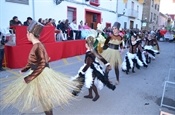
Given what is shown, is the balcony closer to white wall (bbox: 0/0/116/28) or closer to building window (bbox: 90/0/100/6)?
building window (bbox: 90/0/100/6)

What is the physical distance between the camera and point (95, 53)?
4.25m

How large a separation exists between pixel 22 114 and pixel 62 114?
2.60ft

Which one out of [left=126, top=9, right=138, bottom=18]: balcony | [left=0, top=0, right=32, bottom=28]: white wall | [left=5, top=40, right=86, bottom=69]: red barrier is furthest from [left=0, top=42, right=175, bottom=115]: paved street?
[left=126, top=9, right=138, bottom=18]: balcony

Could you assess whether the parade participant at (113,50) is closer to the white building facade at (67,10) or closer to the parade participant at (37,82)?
the parade participant at (37,82)

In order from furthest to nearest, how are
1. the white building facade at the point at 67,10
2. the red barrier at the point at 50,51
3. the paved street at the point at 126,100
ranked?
the white building facade at the point at 67,10 → the red barrier at the point at 50,51 → the paved street at the point at 126,100

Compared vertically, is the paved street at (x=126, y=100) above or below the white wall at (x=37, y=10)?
below

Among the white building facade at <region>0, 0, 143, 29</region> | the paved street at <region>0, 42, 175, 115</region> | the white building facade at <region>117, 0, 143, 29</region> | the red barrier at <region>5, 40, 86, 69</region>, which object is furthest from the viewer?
the white building facade at <region>117, 0, 143, 29</region>

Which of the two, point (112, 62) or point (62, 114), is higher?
point (112, 62)

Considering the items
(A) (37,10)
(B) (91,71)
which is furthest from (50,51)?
(B) (91,71)

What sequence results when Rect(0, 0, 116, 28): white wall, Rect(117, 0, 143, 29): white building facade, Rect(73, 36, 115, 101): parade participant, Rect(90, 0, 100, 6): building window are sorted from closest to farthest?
Rect(73, 36, 115, 101): parade participant < Rect(0, 0, 116, 28): white wall < Rect(90, 0, 100, 6): building window < Rect(117, 0, 143, 29): white building facade

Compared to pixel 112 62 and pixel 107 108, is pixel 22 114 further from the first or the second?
pixel 112 62

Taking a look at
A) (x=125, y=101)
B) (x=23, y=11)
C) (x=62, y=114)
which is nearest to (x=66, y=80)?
(x=62, y=114)

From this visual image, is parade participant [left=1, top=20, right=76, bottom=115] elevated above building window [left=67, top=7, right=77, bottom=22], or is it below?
below

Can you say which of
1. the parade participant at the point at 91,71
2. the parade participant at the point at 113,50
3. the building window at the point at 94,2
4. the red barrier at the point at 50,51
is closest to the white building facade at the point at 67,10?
the building window at the point at 94,2
